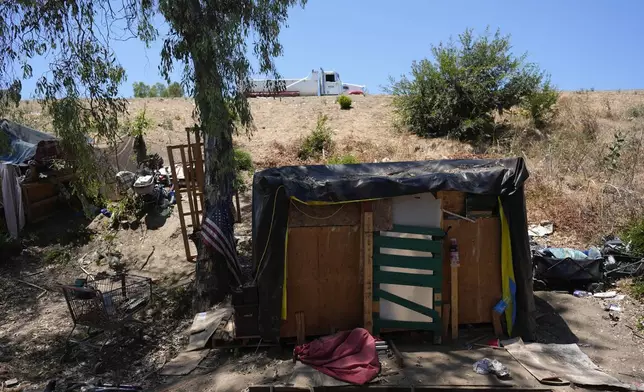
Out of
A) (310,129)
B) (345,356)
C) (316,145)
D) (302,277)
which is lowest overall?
(345,356)

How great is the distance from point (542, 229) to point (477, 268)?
Answer: 4329 mm

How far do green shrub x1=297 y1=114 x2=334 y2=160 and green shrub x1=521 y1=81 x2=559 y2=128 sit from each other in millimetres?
7137

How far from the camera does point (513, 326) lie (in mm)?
6418

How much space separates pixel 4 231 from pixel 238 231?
225 inches

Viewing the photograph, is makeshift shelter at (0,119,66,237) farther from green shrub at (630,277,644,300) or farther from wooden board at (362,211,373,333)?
green shrub at (630,277,644,300)

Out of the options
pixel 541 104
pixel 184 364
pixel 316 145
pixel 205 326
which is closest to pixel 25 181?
pixel 205 326

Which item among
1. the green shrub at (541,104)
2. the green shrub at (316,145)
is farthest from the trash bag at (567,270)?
the green shrub at (541,104)

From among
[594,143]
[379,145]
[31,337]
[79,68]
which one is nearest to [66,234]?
[31,337]

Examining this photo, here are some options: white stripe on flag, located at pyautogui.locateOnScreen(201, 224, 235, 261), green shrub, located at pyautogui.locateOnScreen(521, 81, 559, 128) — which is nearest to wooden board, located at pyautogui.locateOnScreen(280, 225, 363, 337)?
white stripe on flag, located at pyautogui.locateOnScreen(201, 224, 235, 261)

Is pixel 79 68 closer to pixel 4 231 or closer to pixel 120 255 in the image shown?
pixel 120 255

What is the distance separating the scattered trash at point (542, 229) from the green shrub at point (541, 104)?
29.3ft

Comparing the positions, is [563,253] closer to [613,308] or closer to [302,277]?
[613,308]

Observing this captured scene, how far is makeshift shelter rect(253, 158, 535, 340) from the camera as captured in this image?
6.14 meters

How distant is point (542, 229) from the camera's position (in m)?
10.0
